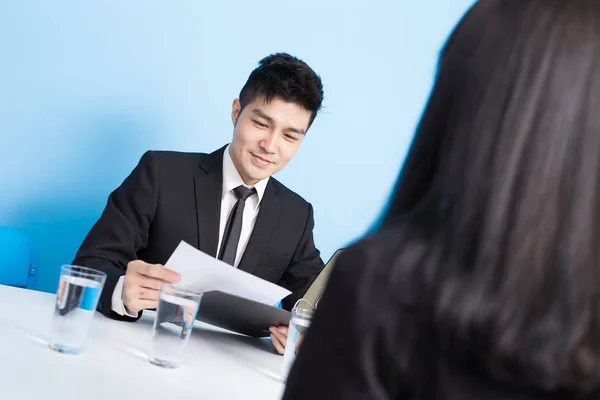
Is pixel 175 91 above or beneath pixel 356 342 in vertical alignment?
above

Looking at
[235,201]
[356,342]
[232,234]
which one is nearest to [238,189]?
[235,201]

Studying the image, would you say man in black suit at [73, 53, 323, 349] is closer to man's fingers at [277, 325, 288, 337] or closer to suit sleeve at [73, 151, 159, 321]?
suit sleeve at [73, 151, 159, 321]

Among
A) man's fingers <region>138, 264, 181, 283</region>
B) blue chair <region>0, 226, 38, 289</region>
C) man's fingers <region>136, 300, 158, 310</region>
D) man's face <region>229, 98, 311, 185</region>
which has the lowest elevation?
blue chair <region>0, 226, 38, 289</region>

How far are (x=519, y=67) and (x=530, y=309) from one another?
21 cm

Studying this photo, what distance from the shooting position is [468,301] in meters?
0.55

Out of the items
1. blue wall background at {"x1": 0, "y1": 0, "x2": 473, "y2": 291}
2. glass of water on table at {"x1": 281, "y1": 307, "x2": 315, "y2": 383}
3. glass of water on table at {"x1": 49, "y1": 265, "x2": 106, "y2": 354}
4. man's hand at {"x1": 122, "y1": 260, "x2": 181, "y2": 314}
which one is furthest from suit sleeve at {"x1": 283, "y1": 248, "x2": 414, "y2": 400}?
blue wall background at {"x1": 0, "y1": 0, "x2": 473, "y2": 291}

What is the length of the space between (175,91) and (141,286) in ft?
4.07

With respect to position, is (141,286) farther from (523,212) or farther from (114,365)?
(523,212)

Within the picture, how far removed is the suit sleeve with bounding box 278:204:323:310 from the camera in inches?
89.7

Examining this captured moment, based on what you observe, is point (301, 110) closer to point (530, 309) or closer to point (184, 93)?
point (184, 93)

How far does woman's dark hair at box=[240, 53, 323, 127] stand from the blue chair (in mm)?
808

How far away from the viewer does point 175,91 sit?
2.47 metres

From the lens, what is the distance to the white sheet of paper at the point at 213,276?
4.35 ft

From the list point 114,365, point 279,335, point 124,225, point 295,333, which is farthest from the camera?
point 124,225
